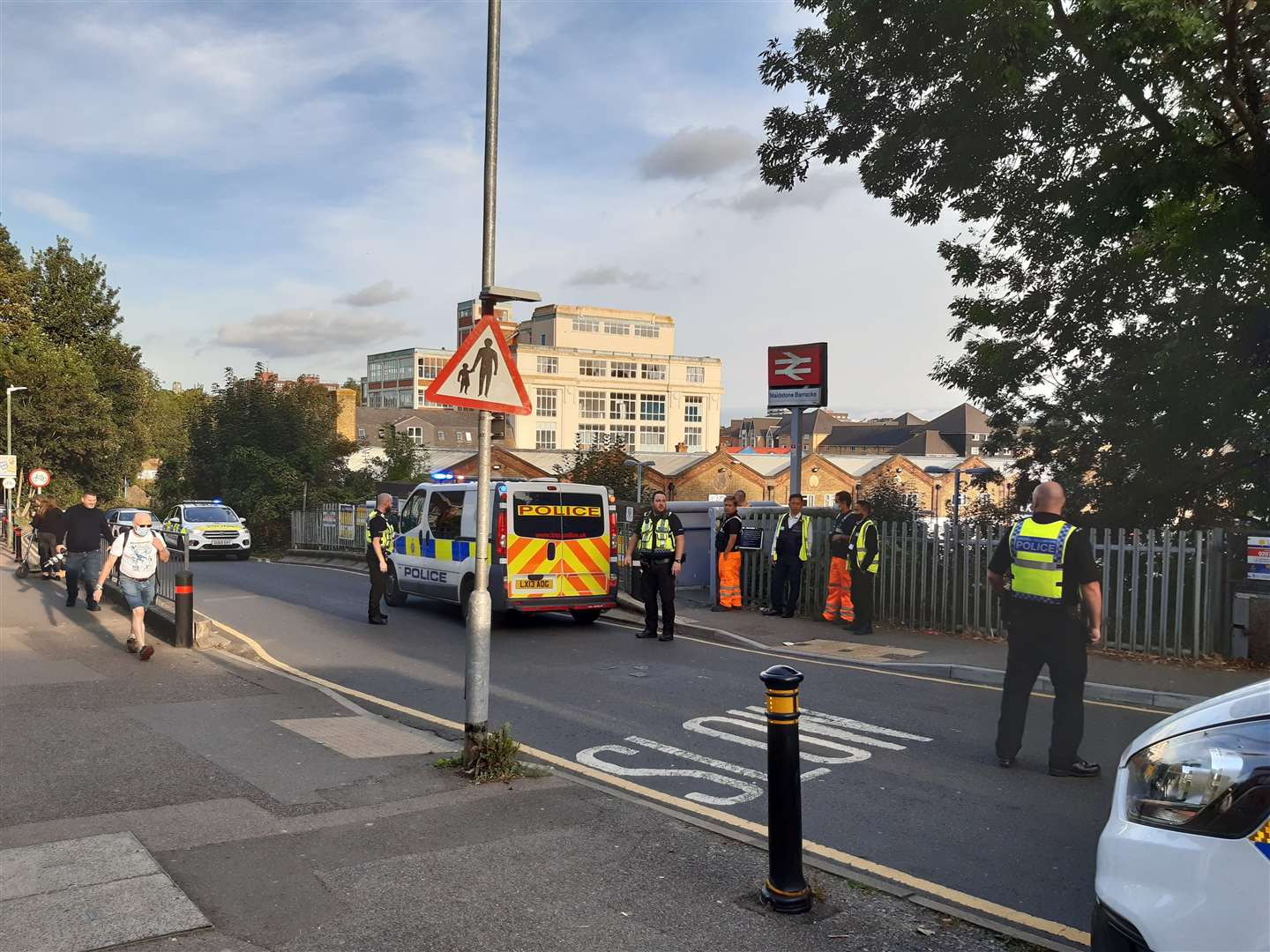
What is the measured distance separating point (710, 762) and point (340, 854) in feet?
9.16

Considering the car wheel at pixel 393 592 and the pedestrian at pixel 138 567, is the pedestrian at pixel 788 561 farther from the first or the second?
the pedestrian at pixel 138 567

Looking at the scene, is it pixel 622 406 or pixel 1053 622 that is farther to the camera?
pixel 622 406

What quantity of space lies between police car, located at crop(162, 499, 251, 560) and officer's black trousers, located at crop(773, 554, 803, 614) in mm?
18511

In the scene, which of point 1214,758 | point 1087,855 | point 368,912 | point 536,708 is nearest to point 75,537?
point 536,708

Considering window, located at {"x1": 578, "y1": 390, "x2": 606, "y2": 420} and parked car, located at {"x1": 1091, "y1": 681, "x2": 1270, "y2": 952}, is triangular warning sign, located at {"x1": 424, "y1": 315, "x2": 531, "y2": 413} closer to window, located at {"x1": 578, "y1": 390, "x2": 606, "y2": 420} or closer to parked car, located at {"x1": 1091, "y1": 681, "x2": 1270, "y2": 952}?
parked car, located at {"x1": 1091, "y1": 681, "x2": 1270, "y2": 952}

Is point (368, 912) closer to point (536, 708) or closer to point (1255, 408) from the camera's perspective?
point (536, 708)

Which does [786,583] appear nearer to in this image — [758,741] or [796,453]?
[796,453]

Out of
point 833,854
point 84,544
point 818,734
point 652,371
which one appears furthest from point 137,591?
point 652,371

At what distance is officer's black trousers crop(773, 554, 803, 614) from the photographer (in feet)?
48.6

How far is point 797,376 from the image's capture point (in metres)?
18.2

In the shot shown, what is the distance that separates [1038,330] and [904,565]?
454cm

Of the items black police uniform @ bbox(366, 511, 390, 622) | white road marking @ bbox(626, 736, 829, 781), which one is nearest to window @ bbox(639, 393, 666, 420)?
black police uniform @ bbox(366, 511, 390, 622)

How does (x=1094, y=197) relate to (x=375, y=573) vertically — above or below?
above

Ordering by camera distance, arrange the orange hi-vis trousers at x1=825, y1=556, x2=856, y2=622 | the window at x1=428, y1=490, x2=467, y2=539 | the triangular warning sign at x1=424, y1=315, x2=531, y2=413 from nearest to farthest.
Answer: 1. the triangular warning sign at x1=424, y1=315, x2=531, y2=413
2. the orange hi-vis trousers at x1=825, y1=556, x2=856, y2=622
3. the window at x1=428, y1=490, x2=467, y2=539
